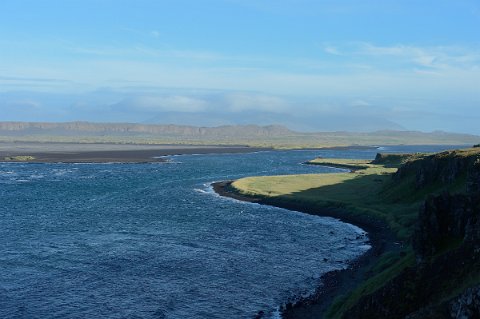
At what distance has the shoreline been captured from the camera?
4803 cm

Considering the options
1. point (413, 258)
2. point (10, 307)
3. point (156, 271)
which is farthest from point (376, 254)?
point (10, 307)

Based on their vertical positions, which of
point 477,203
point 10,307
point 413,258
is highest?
point 477,203

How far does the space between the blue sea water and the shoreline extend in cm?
159

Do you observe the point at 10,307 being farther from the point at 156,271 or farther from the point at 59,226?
the point at 59,226

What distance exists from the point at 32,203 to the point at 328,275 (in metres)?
72.5

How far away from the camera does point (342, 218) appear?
96250 millimetres

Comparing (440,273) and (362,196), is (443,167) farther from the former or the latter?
(440,273)

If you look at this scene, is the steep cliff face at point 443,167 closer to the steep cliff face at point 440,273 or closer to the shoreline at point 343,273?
the shoreline at point 343,273

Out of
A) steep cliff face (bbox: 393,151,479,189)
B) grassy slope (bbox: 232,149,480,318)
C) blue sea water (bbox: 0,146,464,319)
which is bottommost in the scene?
blue sea water (bbox: 0,146,464,319)

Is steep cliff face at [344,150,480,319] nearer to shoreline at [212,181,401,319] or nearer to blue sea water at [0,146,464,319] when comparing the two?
shoreline at [212,181,401,319]

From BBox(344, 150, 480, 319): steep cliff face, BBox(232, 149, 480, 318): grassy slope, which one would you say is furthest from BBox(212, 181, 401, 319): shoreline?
BBox(344, 150, 480, 319): steep cliff face

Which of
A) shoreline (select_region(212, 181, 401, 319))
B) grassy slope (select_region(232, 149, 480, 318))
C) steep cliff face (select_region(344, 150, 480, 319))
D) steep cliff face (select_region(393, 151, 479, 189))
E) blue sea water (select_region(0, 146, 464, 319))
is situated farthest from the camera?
steep cliff face (select_region(393, 151, 479, 189))

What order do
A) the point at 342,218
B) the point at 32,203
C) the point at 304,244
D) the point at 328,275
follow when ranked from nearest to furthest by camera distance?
the point at 328,275
the point at 304,244
the point at 342,218
the point at 32,203

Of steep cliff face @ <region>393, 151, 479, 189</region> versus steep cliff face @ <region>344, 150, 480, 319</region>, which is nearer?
steep cliff face @ <region>344, 150, 480, 319</region>
